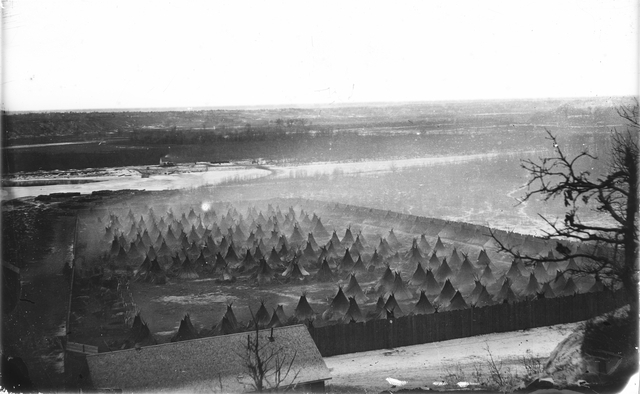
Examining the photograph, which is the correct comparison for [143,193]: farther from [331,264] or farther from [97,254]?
[331,264]

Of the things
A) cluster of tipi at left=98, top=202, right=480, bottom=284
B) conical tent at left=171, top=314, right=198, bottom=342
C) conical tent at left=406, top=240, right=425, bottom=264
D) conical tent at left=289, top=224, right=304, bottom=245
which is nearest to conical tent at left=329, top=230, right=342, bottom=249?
cluster of tipi at left=98, top=202, right=480, bottom=284

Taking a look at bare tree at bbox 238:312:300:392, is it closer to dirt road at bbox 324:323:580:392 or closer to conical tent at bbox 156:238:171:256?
dirt road at bbox 324:323:580:392

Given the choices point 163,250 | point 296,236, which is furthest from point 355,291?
point 163,250

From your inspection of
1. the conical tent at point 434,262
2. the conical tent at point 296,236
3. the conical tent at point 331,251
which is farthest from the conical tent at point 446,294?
the conical tent at point 296,236

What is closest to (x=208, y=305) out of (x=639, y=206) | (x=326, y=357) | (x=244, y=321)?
(x=244, y=321)

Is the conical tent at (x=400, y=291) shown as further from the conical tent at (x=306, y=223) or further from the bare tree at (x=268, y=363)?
the bare tree at (x=268, y=363)

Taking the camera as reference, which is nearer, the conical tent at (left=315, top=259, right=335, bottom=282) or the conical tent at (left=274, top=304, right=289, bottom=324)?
the conical tent at (left=274, top=304, right=289, bottom=324)
